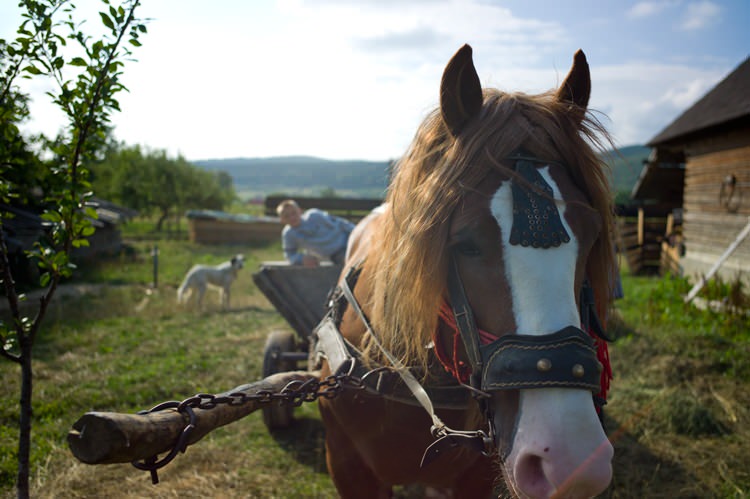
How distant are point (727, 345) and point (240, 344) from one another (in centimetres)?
625

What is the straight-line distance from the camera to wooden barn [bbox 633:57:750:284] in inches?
345

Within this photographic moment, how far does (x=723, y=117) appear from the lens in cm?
885

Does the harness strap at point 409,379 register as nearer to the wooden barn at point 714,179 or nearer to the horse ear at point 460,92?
the horse ear at point 460,92

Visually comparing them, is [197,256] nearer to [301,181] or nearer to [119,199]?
[119,199]

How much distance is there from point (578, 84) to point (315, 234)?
11.0 ft

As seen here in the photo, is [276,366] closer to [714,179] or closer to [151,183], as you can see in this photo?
[714,179]

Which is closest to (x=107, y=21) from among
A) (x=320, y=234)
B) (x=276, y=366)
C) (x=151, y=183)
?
(x=276, y=366)

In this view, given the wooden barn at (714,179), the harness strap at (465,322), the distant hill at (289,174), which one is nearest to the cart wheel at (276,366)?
the harness strap at (465,322)

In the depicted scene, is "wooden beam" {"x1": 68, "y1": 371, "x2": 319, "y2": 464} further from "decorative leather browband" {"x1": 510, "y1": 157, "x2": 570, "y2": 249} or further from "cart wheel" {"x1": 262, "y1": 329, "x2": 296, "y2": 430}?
"cart wheel" {"x1": 262, "y1": 329, "x2": 296, "y2": 430}

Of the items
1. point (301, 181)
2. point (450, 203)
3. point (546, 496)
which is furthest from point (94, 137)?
point (301, 181)

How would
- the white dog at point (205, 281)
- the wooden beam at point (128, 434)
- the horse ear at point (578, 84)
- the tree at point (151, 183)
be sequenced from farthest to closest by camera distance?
1. the tree at point (151, 183)
2. the white dog at point (205, 281)
3. the horse ear at point (578, 84)
4. the wooden beam at point (128, 434)

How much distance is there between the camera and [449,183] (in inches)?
55.9

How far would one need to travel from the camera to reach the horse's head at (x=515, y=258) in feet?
3.69

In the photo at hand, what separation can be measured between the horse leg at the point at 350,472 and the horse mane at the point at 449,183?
79 cm
